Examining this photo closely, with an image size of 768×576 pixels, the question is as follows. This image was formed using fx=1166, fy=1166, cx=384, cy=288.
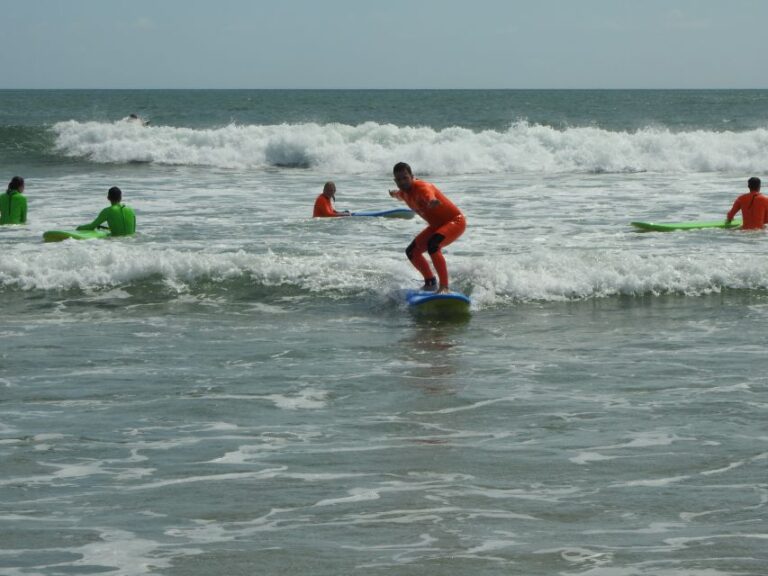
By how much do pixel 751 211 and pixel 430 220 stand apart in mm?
6620

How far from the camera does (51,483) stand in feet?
20.0

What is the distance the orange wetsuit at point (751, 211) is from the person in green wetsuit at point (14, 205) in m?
10.2

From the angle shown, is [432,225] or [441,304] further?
[432,225]

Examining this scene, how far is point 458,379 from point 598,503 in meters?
2.85

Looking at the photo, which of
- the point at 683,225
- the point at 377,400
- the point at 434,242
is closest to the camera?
the point at 377,400

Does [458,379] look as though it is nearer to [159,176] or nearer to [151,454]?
[151,454]

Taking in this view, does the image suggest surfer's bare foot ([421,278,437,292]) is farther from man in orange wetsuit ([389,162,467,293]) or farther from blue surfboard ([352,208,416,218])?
blue surfboard ([352,208,416,218])

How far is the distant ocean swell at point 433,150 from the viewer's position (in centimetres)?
3256

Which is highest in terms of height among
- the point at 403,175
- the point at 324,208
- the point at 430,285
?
the point at 403,175

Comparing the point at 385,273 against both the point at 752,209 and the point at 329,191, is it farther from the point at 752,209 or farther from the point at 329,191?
the point at 752,209

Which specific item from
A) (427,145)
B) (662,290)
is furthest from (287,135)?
(662,290)

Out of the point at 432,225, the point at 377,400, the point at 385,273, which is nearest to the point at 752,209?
the point at 385,273

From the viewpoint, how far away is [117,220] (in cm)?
1591

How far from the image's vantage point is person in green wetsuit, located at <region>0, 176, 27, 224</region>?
56.4 ft
